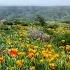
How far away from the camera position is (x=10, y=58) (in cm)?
845

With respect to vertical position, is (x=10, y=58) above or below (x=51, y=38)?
above

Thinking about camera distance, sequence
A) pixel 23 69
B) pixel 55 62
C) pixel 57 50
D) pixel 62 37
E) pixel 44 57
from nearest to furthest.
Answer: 1. pixel 23 69
2. pixel 55 62
3. pixel 44 57
4. pixel 57 50
5. pixel 62 37

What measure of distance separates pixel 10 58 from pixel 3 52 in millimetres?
639

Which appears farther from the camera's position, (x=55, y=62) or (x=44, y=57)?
(x=44, y=57)

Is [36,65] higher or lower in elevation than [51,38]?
higher

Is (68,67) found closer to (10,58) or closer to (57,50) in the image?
(10,58)

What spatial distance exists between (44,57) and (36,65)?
2.86ft

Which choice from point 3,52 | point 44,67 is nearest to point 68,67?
point 44,67

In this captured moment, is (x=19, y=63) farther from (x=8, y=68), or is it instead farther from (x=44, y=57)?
(x=44, y=57)

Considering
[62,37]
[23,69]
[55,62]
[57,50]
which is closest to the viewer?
[23,69]

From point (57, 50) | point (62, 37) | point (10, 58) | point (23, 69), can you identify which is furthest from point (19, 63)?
point (62, 37)

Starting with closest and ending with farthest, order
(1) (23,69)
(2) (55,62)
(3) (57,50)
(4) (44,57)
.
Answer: (1) (23,69), (2) (55,62), (4) (44,57), (3) (57,50)

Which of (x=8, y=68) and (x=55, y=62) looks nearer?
(x=8, y=68)

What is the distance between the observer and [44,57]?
869 centimetres
